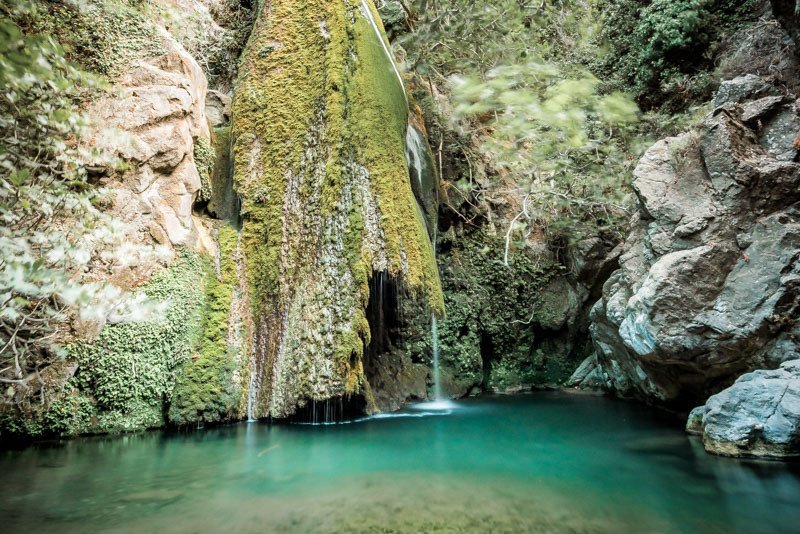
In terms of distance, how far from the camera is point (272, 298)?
305 inches

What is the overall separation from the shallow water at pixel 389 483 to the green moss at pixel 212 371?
410 mm

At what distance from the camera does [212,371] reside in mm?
7109

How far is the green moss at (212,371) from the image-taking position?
6844 mm

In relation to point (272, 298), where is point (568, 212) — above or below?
above

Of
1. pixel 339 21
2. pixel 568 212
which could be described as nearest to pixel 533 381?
pixel 568 212

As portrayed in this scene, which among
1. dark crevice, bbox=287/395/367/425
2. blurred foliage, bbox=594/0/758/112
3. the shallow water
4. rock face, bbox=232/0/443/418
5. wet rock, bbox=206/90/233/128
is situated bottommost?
the shallow water

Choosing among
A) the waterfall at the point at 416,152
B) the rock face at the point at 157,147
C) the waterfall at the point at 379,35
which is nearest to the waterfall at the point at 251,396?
the rock face at the point at 157,147

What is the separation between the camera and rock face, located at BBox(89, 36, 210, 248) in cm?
725

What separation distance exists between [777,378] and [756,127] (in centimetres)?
362

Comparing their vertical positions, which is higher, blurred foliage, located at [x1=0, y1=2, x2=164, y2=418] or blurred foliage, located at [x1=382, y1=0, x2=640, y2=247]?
blurred foliage, located at [x1=382, y1=0, x2=640, y2=247]

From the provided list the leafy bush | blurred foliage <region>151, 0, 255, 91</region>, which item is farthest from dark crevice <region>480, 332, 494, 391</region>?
blurred foliage <region>151, 0, 255, 91</region>

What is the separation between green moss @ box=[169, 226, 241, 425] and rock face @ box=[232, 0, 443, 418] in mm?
382

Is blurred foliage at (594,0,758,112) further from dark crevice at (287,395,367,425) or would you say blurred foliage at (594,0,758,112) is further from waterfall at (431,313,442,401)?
dark crevice at (287,395,367,425)

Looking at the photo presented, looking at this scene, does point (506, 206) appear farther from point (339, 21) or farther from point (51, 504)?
point (51, 504)
